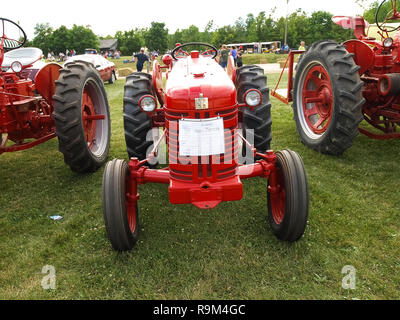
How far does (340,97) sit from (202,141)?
2602 mm

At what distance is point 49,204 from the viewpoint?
13.2 feet

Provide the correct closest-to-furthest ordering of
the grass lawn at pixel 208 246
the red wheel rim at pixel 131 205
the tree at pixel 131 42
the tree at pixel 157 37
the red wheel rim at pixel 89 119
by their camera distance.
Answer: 1. the grass lawn at pixel 208 246
2. the red wheel rim at pixel 131 205
3. the red wheel rim at pixel 89 119
4. the tree at pixel 131 42
5. the tree at pixel 157 37

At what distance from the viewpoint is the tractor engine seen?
267 cm

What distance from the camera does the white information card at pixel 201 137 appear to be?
267cm

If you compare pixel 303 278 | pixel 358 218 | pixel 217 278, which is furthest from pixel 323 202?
pixel 217 278

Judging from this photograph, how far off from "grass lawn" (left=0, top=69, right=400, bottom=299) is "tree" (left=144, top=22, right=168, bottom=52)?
68.6m

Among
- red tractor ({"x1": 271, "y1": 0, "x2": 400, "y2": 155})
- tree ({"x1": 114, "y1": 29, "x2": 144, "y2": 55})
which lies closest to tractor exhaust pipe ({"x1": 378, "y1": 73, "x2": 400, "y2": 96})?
red tractor ({"x1": 271, "y1": 0, "x2": 400, "y2": 155})

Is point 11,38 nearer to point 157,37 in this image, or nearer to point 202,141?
point 202,141

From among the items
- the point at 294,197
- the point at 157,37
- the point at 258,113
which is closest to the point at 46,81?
the point at 258,113

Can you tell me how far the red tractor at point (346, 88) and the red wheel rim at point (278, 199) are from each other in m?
1.83

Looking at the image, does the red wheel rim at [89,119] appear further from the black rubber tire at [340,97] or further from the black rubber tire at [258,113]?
the black rubber tire at [340,97]

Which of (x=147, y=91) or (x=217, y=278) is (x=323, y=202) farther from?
(x=147, y=91)

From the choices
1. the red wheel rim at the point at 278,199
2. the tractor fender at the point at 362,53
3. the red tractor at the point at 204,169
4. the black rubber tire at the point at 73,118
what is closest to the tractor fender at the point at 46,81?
the black rubber tire at the point at 73,118

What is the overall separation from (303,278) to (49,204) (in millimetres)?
3002
